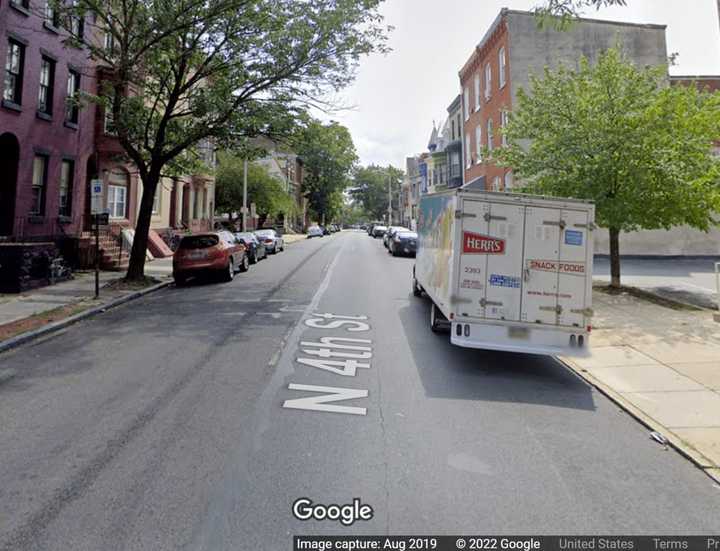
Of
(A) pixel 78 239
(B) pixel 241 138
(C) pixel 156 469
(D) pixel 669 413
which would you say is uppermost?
(B) pixel 241 138

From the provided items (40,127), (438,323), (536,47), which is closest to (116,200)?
(40,127)

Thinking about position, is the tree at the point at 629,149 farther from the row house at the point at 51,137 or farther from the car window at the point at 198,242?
the row house at the point at 51,137

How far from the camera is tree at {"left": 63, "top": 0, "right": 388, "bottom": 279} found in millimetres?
12884

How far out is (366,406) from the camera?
17.3 ft

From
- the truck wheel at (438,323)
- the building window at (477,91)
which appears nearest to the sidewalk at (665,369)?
the truck wheel at (438,323)

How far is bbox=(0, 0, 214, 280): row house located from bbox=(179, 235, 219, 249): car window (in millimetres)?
3494

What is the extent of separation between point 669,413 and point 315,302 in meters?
8.21

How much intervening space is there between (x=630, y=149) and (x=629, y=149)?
0.03 meters

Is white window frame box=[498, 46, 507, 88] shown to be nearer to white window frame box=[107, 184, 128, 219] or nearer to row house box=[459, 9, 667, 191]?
row house box=[459, 9, 667, 191]

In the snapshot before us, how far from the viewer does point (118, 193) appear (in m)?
22.0

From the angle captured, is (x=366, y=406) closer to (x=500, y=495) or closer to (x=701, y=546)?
(x=500, y=495)

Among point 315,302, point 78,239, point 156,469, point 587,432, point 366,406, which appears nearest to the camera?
point 156,469

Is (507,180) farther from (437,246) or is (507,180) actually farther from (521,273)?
(521,273)

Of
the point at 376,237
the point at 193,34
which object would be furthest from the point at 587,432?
the point at 376,237
